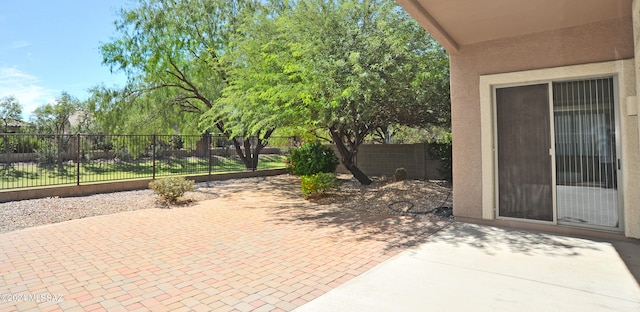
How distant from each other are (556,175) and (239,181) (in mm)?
11435

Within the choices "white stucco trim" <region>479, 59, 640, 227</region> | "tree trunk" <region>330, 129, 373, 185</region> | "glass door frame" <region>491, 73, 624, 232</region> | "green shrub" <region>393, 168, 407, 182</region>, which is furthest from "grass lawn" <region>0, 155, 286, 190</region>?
"glass door frame" <region>491, 73, 624, 232</region>

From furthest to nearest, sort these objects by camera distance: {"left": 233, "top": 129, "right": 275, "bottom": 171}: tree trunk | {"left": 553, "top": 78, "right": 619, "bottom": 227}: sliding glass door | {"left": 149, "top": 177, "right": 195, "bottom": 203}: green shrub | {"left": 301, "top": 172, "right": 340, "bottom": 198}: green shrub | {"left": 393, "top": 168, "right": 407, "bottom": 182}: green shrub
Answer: {"left": 233, "top": 129, "right": 275, "bottom": 171}: tree trunk < {"left": 393, "top": 168, "right": 407, "bottom": 182}: green shrub < {"left": 301, "top": 172, "right": 340, "bottom": 198}: green shrub < {"left": 149, "top": 177, "right": 195, "bottom": 203}: green shrub < {"left": 553, "top": 78, "right": 619, "bottom": 227}: sliding glass door

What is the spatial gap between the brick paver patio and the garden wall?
7.09 meters

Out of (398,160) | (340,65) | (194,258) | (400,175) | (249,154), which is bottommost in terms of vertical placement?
(194,258)

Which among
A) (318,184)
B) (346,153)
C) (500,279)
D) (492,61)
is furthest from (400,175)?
(500,279)

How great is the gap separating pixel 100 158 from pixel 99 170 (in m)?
0.83

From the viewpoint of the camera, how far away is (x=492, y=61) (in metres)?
6.05

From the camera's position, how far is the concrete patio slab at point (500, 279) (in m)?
3.04

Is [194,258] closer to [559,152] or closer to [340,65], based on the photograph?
[340,65]

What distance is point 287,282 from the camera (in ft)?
12.1

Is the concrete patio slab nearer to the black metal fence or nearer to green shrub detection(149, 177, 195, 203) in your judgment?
green shrub detection(149, 177, 195, 203)

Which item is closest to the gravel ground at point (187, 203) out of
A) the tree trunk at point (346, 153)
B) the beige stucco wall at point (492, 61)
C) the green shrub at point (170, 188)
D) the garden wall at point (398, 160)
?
the green shrub at point (170, 188)

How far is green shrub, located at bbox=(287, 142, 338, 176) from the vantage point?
1077cm

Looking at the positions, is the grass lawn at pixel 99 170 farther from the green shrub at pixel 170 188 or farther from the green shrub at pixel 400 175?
the green shrub at pixel 400 175
